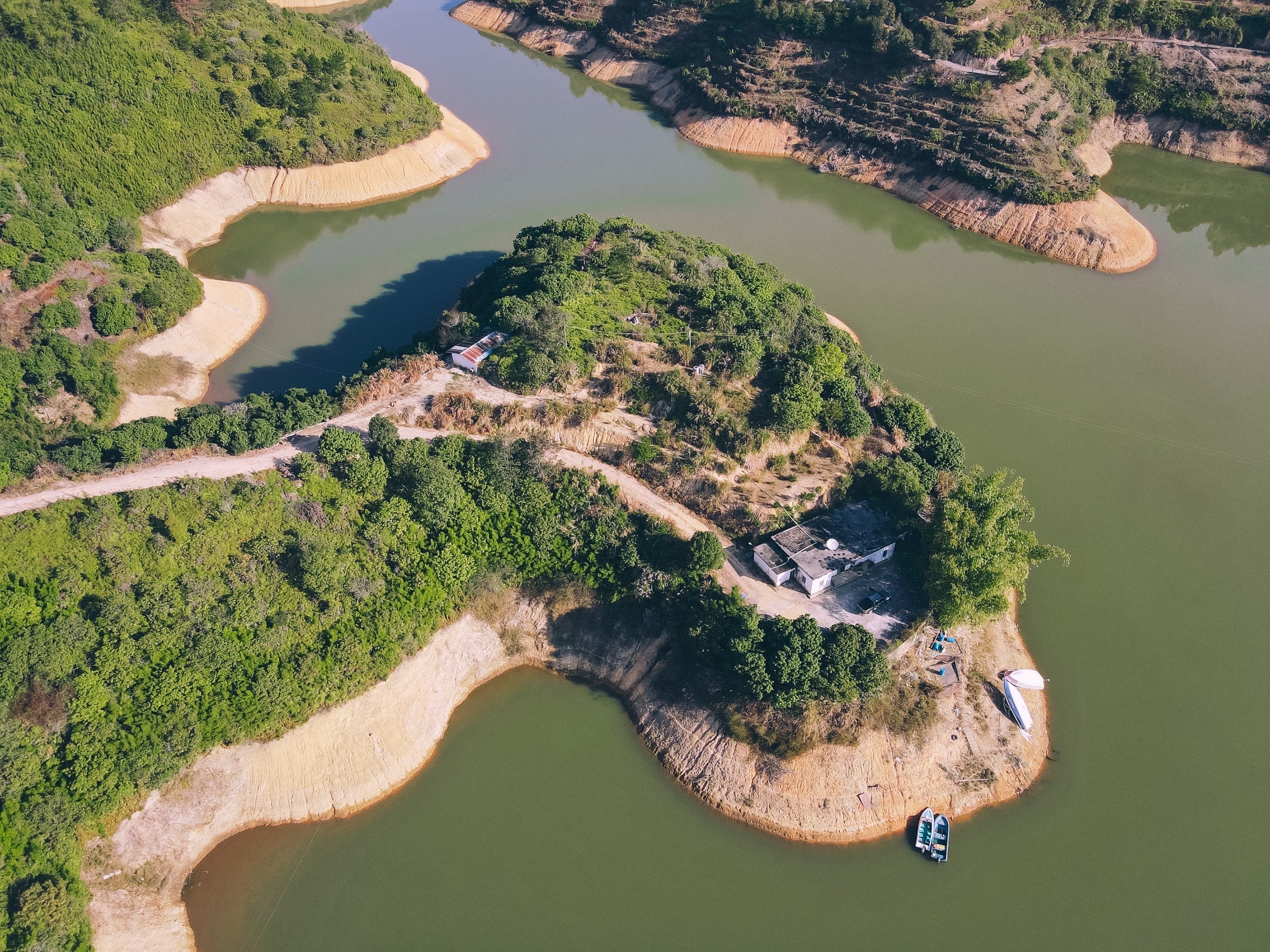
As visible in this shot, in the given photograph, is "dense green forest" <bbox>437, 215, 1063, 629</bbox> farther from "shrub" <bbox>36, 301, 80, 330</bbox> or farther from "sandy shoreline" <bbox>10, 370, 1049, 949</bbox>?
"shrub" <bbox>36, 301, 80, 330</bbox>

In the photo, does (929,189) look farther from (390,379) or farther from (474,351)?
(390,379)

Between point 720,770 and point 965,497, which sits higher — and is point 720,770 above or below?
below

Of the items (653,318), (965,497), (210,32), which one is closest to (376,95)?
(210,32)

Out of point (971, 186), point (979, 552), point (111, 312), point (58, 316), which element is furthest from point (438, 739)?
point (971, 186)

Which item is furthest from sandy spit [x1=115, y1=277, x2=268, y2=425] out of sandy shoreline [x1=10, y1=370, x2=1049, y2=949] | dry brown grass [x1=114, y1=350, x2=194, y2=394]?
sandy shoreline [x1=10, y1=370, x2=1049, y2=949]

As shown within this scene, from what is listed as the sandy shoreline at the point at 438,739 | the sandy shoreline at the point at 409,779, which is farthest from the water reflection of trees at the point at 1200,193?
the sandy shoreline at the point at 409,779

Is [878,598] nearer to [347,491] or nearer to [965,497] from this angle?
[965,497]
